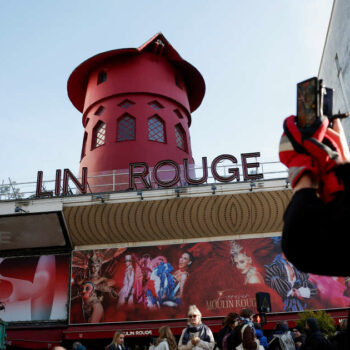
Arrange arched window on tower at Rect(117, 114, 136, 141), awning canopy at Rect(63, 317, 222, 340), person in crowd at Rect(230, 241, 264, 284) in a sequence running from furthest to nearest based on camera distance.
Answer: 1. arched window on tower at Rect(117, 114, 136, 141)
2. person in crowd at Rect(230, 241, 264, 284)
3. awning canopy at Rect(63, 317, 222, 340)

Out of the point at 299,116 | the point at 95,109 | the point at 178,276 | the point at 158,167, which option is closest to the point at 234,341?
the point at 299,116

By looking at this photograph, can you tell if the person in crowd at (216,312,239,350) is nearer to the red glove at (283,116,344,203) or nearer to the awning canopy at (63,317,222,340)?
the red glove at (283,116,344,203)

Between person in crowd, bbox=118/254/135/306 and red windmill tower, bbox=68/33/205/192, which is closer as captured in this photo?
person in crowd, bbox=118/254/135/306

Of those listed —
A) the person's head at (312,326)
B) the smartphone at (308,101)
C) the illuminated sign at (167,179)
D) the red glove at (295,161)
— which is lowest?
the person's head at (312,326)

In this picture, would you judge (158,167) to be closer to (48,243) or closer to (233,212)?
(233,212)

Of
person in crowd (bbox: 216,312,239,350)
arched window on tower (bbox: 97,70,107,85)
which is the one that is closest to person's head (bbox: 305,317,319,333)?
person in crowd (bbox: 216,312,239,350)

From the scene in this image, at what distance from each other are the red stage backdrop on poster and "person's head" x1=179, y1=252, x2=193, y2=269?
0.03 metres

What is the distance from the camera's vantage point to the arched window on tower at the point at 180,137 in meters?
15.8

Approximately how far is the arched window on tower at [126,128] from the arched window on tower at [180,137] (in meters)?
1.80

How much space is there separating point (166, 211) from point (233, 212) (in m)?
1.95

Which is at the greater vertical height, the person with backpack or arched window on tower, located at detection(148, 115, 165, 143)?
arched window on tower, located at detection(148, 115, 165, 143)

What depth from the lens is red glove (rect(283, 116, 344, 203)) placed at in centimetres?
108

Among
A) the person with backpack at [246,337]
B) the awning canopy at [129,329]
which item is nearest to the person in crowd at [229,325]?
the person with backpack at [246,337]

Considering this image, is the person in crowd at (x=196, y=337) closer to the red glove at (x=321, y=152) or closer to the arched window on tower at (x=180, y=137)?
the red glove at (x=321, y=152)
